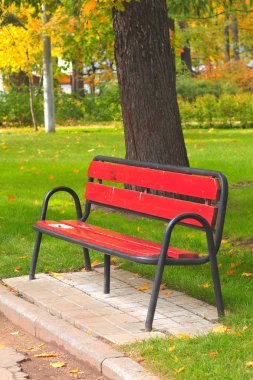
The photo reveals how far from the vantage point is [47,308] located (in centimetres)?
684

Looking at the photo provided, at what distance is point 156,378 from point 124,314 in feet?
4.93

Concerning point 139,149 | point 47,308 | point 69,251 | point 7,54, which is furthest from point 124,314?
point 7,54

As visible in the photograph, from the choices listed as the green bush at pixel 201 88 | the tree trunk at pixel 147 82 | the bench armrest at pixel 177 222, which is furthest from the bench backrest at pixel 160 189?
the green bush at pixel 201 88

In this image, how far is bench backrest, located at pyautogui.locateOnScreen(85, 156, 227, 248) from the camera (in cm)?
662

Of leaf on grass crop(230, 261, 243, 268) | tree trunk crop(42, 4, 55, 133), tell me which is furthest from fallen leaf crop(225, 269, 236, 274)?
tree trunk crop(42, 4, 55, 133)

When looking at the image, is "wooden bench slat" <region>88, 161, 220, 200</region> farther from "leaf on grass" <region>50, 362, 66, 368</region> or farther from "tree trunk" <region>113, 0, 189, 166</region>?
"tree trunk" <region>113, 0, 189, 166</region>

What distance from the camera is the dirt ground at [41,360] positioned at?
565 centimetres

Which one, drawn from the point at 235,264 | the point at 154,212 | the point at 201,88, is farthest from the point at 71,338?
the point at 201,88

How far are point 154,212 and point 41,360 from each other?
70.3 inches

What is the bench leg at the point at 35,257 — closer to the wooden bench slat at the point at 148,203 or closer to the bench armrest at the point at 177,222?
the wooden bench slat at the point at 148,203

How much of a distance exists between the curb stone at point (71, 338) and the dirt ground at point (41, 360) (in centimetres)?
4

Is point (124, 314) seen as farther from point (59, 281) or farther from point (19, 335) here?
point (59, 281)

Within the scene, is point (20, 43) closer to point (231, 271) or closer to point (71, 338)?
point (231, 271)

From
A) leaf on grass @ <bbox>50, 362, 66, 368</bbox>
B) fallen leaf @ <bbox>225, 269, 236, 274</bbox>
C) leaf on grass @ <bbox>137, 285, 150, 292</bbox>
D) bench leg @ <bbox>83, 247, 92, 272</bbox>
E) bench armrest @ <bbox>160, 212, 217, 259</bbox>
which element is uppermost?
bench armrest @ <bbox>160, 212, 217, 259</bbox>
